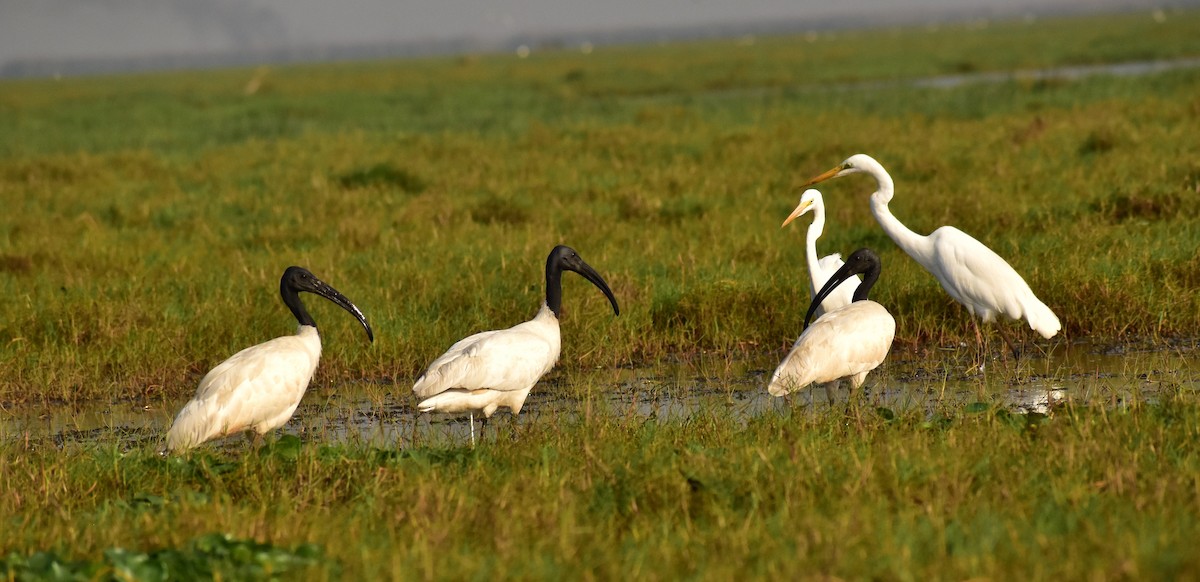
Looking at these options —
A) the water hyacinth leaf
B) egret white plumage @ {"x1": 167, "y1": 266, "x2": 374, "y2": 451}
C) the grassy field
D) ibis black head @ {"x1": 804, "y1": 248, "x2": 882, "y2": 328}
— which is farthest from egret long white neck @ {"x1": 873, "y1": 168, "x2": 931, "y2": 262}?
egret white plumage @ {"x1": 167, "y1": 266, "x2": 374, "y2": 451}

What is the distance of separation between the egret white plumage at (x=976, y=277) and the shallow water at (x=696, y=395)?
0.27m

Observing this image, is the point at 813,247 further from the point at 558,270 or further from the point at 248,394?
the point at 248,394

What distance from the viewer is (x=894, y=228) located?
8.17 m

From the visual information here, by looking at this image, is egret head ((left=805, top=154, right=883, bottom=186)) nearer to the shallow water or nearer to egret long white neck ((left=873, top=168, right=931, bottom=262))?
egret long white neck ((left=873, top=168, right=931, bottom=262))

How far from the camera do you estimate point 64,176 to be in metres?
18.0

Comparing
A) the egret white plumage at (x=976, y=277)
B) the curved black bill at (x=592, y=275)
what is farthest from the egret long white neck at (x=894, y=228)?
the curved black bill at (x=592, y=275)

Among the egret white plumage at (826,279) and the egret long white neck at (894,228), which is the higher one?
the egret long white neck at (894,228)

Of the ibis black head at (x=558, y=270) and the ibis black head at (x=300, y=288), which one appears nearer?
the ibis black head at (x=300, y=288)

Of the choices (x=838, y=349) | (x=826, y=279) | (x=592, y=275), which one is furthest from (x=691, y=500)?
(x=826, y=279)

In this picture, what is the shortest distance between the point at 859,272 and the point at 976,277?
2.34 ft

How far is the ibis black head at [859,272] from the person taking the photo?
747 centimetres

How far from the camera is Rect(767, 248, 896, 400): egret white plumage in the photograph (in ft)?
21.2

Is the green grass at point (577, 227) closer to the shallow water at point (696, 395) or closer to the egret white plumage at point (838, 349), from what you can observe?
the shallow water at point (696, 395)

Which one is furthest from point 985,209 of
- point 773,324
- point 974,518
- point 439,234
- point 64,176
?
point 64,176
